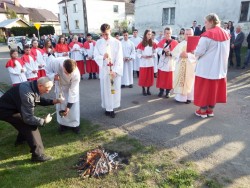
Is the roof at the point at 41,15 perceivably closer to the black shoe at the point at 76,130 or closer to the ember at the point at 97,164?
the black shoe at the point at 76,130

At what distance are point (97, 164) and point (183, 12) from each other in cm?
1909

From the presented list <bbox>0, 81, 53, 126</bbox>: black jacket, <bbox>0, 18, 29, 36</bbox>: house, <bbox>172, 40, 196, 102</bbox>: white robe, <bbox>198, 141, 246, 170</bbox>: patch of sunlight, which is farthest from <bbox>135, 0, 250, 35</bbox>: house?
<bbox>0, 18, 29, 36</bbox>: house

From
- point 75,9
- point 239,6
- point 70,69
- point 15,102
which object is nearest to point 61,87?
point 70,69

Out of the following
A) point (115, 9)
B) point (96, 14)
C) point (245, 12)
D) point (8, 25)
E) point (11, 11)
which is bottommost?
point (245, 12)

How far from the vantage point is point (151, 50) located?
739cm

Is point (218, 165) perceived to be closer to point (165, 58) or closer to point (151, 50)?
point (165, 58)

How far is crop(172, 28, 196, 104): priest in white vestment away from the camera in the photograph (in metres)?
6.35

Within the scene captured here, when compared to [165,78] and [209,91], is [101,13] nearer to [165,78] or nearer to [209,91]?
[165,78]

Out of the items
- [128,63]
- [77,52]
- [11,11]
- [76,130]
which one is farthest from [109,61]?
[11,11]

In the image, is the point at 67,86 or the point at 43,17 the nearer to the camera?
the point at 67,86

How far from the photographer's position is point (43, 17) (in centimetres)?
6384

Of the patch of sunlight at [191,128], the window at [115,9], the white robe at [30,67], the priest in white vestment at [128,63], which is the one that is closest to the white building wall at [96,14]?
the window at [115,9]

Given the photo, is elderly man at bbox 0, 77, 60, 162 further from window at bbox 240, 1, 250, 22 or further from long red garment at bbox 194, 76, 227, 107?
window at bbox 240, 1, 250, 22

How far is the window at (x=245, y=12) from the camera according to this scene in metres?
16.2
